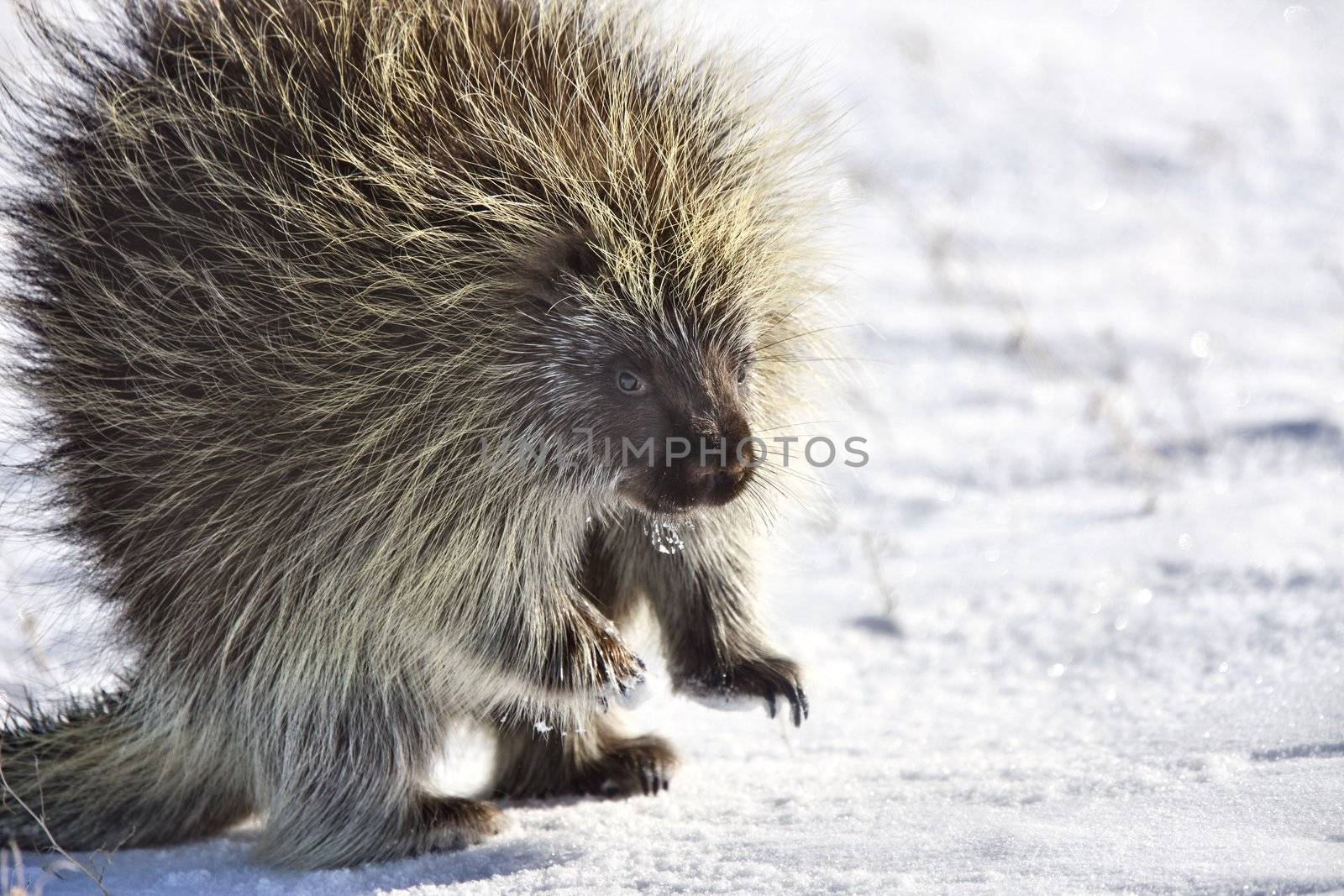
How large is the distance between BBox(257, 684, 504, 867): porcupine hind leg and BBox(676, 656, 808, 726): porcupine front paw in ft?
1.70

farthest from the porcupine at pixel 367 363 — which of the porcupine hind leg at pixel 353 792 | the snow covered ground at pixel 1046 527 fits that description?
the snow covered ground at pixel 1046 527

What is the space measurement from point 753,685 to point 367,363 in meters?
1.04

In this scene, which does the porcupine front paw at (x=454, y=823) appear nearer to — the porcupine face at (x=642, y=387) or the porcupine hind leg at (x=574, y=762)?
the porcupine hind leg at (x=574, y=762)

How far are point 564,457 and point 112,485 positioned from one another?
2.90 ft

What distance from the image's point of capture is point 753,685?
275 cm

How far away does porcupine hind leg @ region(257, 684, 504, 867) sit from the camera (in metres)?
2.54

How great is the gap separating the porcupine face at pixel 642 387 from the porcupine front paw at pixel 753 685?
56 centimetres

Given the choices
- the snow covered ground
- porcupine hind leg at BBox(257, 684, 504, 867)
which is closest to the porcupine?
porcupine hind leg at BBox(257, 684, 504, 867)

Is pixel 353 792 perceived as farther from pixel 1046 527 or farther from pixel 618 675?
pixel 1046 527

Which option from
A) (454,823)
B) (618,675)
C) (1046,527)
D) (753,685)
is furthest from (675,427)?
(1046,527)

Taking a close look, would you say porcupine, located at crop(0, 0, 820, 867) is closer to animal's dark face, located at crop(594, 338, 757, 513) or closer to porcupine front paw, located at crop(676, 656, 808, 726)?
animal's dark face, located at crop(594, 338, 757, 513)

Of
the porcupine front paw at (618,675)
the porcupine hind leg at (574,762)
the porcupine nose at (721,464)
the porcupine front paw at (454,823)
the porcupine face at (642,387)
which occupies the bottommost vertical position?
the porcupine front paw at (454,823)

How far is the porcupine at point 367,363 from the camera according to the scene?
2.40 meters

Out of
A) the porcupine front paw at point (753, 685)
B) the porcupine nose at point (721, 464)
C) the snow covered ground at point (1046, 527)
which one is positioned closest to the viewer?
the snow covered ground at point (1046, 527)
